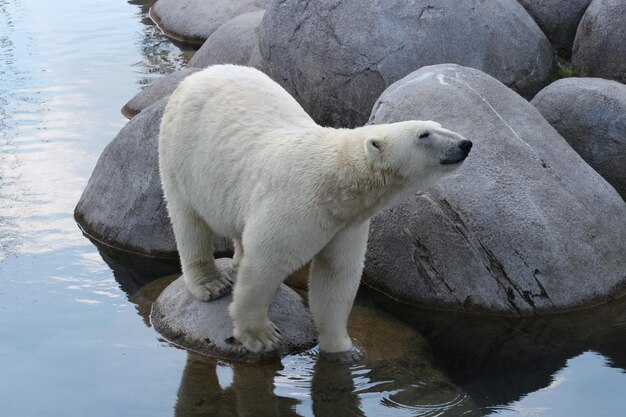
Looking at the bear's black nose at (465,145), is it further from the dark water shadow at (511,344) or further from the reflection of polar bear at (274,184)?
the dark water shadow at (511,344)

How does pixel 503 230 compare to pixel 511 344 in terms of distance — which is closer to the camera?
pixel 511 344

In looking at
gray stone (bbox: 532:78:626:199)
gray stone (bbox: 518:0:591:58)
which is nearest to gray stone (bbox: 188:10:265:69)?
gray stone (bbox: 518:0:591:58)

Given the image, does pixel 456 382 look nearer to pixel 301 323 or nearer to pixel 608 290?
pixel 301 323

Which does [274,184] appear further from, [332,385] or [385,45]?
[385,45]

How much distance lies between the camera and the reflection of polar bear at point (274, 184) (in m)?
6.10

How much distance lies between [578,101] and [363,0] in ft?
9.54

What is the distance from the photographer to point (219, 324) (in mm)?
7203

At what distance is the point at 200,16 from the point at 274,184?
436 inches

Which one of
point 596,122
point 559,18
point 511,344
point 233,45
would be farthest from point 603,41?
point 233,45

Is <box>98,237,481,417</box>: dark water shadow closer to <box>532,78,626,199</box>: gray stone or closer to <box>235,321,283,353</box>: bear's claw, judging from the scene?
<box>235,321,283,353</box>: bear's claw

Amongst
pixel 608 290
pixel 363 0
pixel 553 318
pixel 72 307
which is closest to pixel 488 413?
pixel 553 318

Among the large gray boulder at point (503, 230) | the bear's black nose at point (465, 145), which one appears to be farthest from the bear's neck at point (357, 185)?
the large gray boulder at point (503, 230)

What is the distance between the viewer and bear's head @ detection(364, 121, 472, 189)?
5883 mm

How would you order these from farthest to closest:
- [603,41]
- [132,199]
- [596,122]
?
[603,41] < [596,122] < [132,199]
